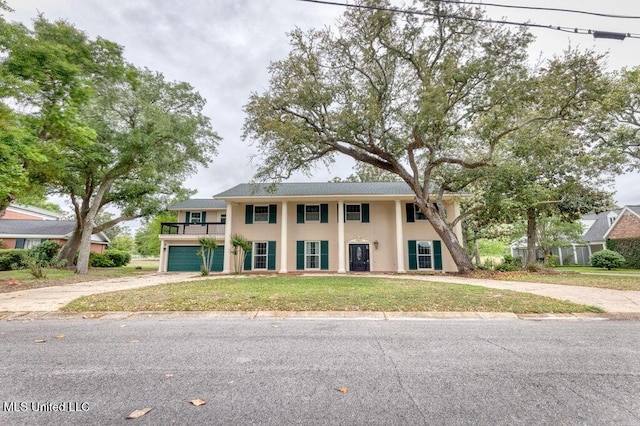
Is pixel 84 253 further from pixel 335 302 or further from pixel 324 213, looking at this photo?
pixel 335 302

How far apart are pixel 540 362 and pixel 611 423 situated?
1.22m

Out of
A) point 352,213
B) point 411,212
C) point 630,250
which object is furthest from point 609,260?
point 352,213

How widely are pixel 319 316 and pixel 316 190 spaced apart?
42.9 feet

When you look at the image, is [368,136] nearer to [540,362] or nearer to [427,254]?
[427,254]

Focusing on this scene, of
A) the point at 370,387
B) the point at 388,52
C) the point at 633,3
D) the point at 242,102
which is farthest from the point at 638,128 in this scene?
the point at 370,387

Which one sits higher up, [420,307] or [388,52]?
[388,52]

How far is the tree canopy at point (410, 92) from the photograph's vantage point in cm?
1207

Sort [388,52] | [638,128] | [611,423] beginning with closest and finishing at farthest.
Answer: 1. [611,423]
2. [388,52]
3. [638,128]

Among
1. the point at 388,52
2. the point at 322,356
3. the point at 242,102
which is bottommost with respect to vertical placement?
the point at 322,356

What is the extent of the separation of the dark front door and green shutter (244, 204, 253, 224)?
6.41 m

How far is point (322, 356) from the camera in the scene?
11.3 ft

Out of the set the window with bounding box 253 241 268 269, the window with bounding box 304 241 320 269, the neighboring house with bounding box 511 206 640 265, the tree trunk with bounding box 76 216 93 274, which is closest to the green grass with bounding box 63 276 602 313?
the window with bounding box 304 241 320 269

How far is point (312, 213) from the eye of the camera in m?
18.0

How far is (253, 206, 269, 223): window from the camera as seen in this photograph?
18.2 meters
